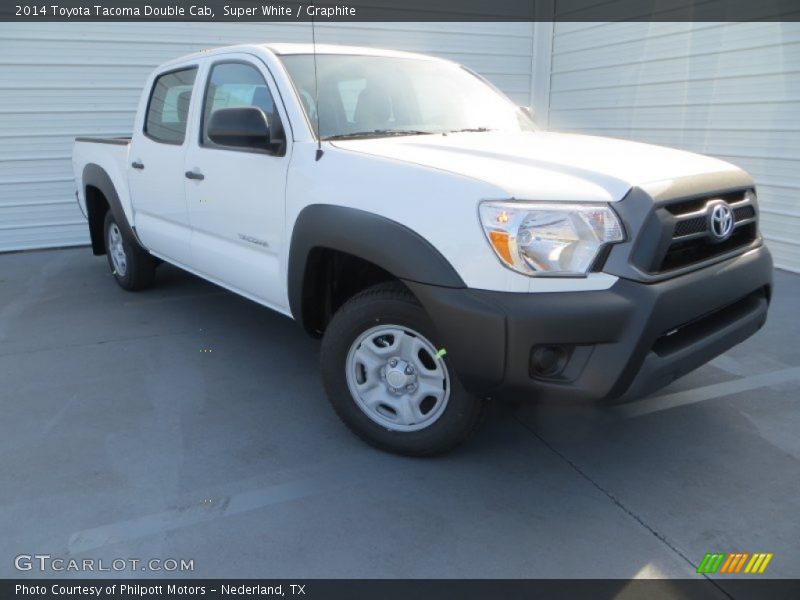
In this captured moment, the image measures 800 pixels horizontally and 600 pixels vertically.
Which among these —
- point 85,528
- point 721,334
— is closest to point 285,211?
point 85,528

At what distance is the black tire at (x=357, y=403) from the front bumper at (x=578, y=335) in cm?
17

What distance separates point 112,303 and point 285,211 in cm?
296

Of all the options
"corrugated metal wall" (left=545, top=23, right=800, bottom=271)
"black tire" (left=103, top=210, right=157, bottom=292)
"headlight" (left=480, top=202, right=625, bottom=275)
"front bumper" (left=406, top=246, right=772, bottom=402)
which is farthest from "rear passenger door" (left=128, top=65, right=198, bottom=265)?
"corrugated metal wall" (left=545, top=23, right=800, bottom=271)

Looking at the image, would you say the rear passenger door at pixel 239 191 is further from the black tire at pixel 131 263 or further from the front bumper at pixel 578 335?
the black tire at pixel 131 263

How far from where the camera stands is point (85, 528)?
2350mm

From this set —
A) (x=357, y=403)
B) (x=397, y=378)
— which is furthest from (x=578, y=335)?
(x=357, y=403)

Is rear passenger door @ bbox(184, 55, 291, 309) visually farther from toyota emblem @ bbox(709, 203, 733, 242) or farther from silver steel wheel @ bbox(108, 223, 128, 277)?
toyota emblem @ bbox(709, 203, 733, 242)

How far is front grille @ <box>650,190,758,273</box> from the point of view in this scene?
7.50 feet

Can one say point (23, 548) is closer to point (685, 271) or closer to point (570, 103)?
point (685, 271)

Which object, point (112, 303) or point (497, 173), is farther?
point (112, 303)

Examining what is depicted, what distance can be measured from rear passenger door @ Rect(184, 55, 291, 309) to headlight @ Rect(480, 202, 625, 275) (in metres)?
1.28

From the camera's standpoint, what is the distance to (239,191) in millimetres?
3369

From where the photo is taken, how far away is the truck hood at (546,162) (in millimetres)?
2248

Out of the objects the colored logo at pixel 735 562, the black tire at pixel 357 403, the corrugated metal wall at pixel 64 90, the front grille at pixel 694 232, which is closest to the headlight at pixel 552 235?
the front grille at pixel 694 232
